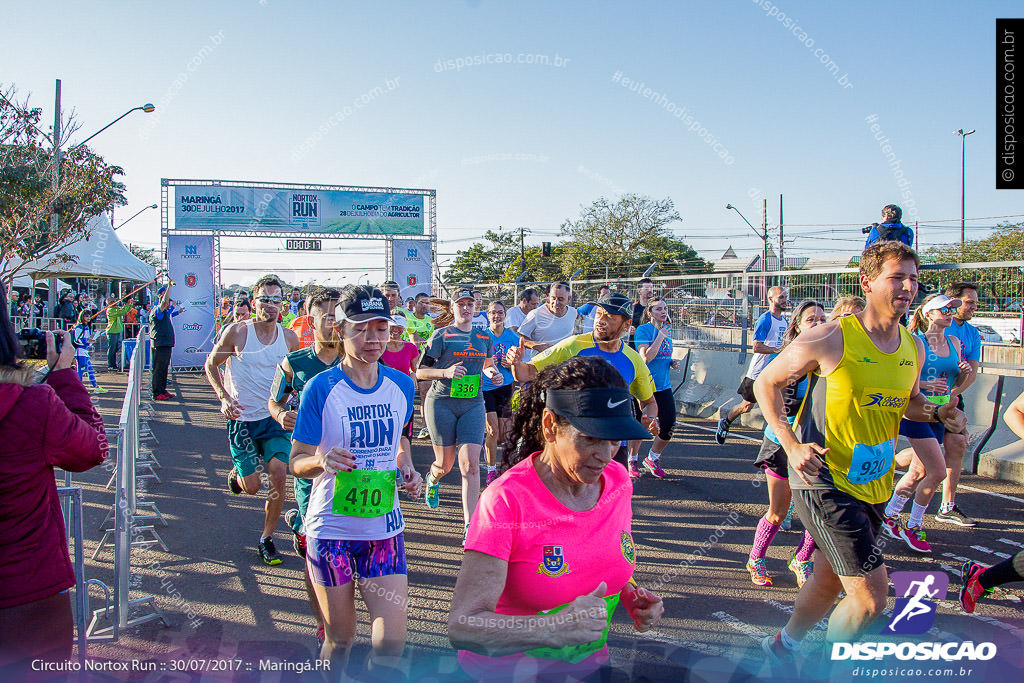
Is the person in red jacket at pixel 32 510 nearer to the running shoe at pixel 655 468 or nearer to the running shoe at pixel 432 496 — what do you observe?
the running shoe at pixel 432 496

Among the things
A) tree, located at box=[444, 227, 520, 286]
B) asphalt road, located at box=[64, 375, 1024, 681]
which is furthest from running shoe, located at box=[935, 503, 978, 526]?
tree, located at box=[444, 227, 520, 286]

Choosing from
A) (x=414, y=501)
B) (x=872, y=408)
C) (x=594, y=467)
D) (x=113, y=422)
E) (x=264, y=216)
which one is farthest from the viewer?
(x=264, y=216)

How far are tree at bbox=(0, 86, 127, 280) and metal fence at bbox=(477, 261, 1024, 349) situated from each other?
9232 millimetres

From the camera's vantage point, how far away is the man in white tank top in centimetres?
538

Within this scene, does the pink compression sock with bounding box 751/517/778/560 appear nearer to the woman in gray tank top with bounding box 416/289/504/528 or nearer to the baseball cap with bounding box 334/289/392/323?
the woman in gray tank top with bounding box 416/289/504/528

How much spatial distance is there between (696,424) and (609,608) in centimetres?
984

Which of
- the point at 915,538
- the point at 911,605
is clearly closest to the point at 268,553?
the point at 911,605

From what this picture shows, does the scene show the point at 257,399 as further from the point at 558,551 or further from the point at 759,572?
the point at 558,551

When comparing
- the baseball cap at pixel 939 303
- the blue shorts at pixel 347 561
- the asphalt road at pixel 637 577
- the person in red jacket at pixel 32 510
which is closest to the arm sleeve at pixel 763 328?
the asphalt road at pixel 637 577

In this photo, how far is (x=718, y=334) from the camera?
13297 millimetres

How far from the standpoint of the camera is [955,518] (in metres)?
6.14

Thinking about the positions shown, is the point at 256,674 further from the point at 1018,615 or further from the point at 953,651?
the point at 1018,615

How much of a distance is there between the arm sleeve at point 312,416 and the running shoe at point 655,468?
5.43 meters

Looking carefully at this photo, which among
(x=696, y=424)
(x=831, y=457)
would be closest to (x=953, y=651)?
(x=831, y=457)
